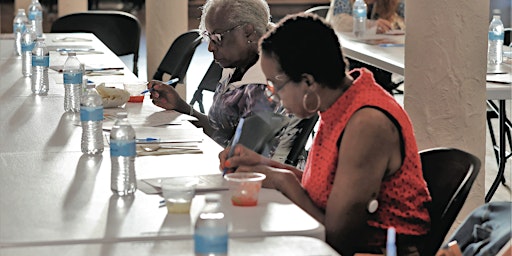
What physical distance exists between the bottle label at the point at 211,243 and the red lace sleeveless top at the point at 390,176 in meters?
0.85

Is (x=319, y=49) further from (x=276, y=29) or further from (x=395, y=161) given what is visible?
(x=395, y=161)

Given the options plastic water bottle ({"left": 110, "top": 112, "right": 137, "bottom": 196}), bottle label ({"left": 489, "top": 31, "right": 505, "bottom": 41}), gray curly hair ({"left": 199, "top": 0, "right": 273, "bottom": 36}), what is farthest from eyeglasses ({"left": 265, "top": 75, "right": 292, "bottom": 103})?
bottle label ({"left": 489, "top": 31, "right": 505, "bottom": 41})

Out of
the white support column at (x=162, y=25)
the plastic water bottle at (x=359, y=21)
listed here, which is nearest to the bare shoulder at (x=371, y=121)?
the plastic water bottle at (x=359, y=21)

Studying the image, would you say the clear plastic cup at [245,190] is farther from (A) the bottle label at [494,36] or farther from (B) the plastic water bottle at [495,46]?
(A) the bottle label at [494,36]

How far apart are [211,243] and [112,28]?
5.75 m

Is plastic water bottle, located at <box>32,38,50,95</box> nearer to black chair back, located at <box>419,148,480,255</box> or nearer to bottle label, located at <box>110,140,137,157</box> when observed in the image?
bottle label, located at <box>110,140,137,157</box>

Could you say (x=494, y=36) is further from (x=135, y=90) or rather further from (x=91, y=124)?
(x=91, y=124)

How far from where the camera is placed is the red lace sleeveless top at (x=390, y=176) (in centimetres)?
271

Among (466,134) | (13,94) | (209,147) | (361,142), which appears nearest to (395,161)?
(361,142)

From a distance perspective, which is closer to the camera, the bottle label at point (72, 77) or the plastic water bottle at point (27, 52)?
the bottle label at point (72, 77)

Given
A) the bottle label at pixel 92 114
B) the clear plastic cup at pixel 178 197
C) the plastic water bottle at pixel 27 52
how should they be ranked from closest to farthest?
the clear plastic cup at pixel 178 197 < the bottle label at pixel 92 114 < the plastic water bottle at pixel 27 52

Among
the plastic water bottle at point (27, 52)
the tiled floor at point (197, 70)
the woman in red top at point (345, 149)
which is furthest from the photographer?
the tiled floor at point (197, 70)

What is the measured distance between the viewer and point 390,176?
272cm

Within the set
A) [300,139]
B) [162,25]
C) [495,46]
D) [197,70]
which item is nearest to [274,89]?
[300,139]
